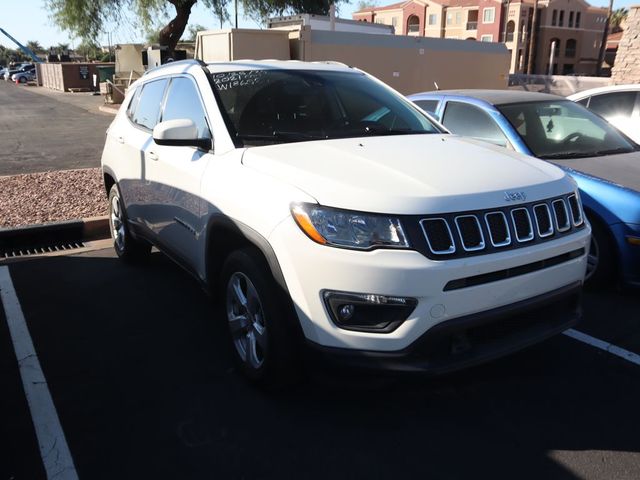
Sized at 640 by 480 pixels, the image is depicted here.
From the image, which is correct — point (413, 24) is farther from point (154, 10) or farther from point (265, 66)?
point (265, 66)

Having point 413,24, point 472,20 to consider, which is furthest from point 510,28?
point 413,24

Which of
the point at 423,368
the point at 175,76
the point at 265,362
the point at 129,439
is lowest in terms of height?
the point at 129,439

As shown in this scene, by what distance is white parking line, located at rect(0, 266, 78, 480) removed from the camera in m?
2.83

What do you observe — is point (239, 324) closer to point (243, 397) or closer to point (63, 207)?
point (243, 397)

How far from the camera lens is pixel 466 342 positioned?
2.82 metres

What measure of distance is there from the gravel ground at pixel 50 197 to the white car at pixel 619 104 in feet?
21.0

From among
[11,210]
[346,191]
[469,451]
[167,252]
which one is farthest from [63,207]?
[469,451]

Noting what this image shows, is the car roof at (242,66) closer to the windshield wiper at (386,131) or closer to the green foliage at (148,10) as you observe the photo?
the windshield wiper at (386,131)

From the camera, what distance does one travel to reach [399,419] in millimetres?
3152

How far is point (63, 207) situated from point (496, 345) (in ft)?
21.0

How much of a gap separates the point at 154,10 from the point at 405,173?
70.4 ft

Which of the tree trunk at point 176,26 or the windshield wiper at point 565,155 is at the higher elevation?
the tree trunk at point 176,26

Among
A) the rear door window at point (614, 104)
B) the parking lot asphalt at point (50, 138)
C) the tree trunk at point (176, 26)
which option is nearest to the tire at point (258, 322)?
the rear door window at point (614, 104)

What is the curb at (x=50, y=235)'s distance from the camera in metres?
Result: 6.51
